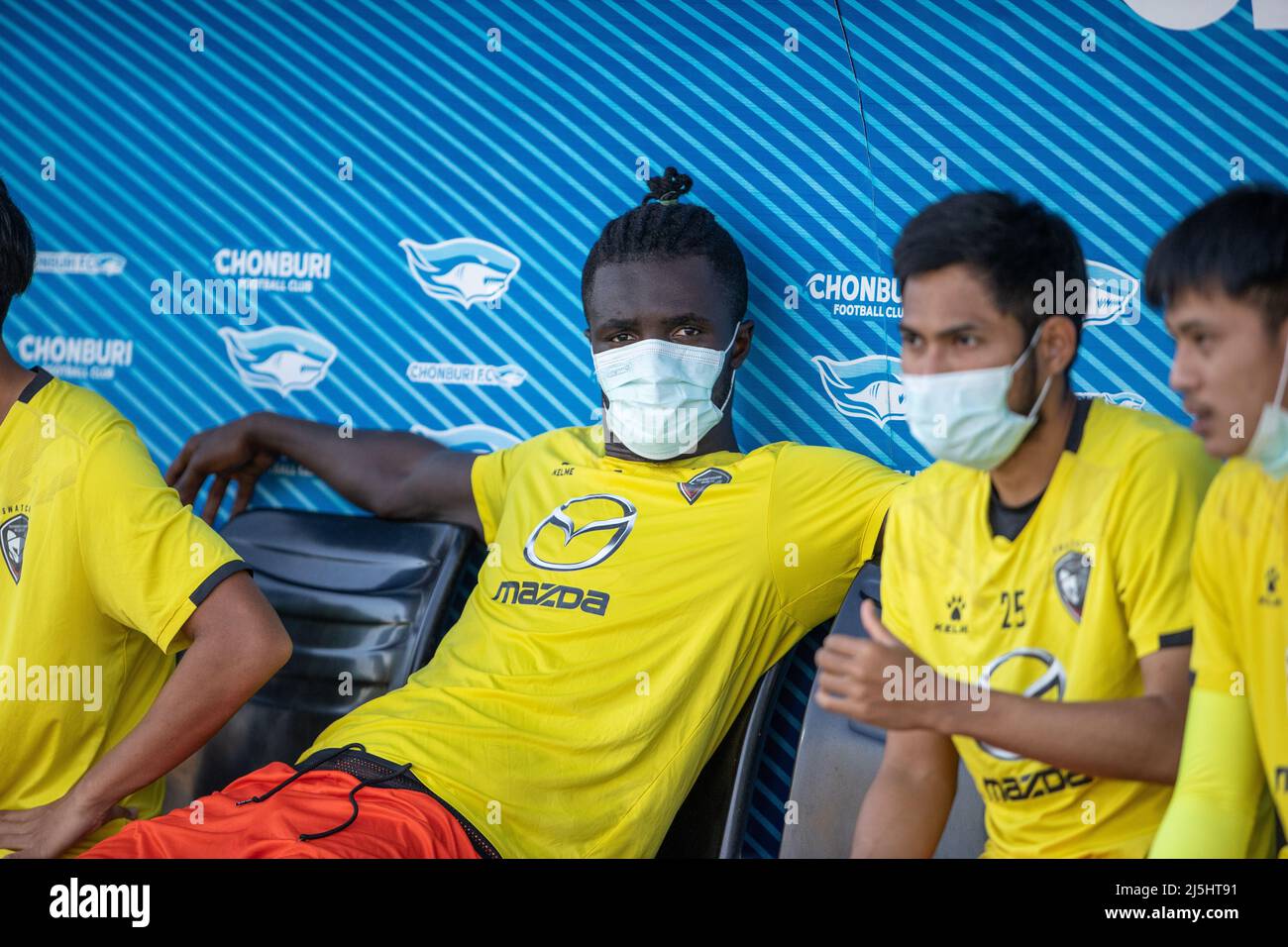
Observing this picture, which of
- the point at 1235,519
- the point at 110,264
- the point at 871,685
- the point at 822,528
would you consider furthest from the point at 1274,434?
the point at 110,264

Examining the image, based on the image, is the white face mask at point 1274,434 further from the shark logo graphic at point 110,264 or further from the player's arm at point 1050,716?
the shark logo graphic at point 110,264

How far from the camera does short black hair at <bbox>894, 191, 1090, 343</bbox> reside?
1.94 metres

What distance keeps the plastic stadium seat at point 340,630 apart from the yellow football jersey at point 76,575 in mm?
600

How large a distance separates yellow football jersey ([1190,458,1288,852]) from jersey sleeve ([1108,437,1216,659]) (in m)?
0.03

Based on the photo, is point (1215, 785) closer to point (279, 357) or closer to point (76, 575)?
point (76, 575)

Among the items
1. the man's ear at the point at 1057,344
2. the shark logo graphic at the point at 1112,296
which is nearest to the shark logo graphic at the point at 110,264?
the shark logo graphic at the point at 1112,296

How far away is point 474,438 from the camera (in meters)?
3.28

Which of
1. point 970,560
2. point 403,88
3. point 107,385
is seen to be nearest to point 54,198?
point 107,385

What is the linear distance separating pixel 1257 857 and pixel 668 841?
119 cm

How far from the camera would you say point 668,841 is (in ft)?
8.81

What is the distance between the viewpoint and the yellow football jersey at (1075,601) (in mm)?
1827

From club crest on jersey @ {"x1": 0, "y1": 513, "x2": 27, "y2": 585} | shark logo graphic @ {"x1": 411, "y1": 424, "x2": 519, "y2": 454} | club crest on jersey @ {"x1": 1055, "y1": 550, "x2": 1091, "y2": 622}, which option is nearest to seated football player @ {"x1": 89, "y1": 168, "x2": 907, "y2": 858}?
shark logo graphic @ {"x1": 411, "y1": 424, "x2": 519, "y2": 454}
